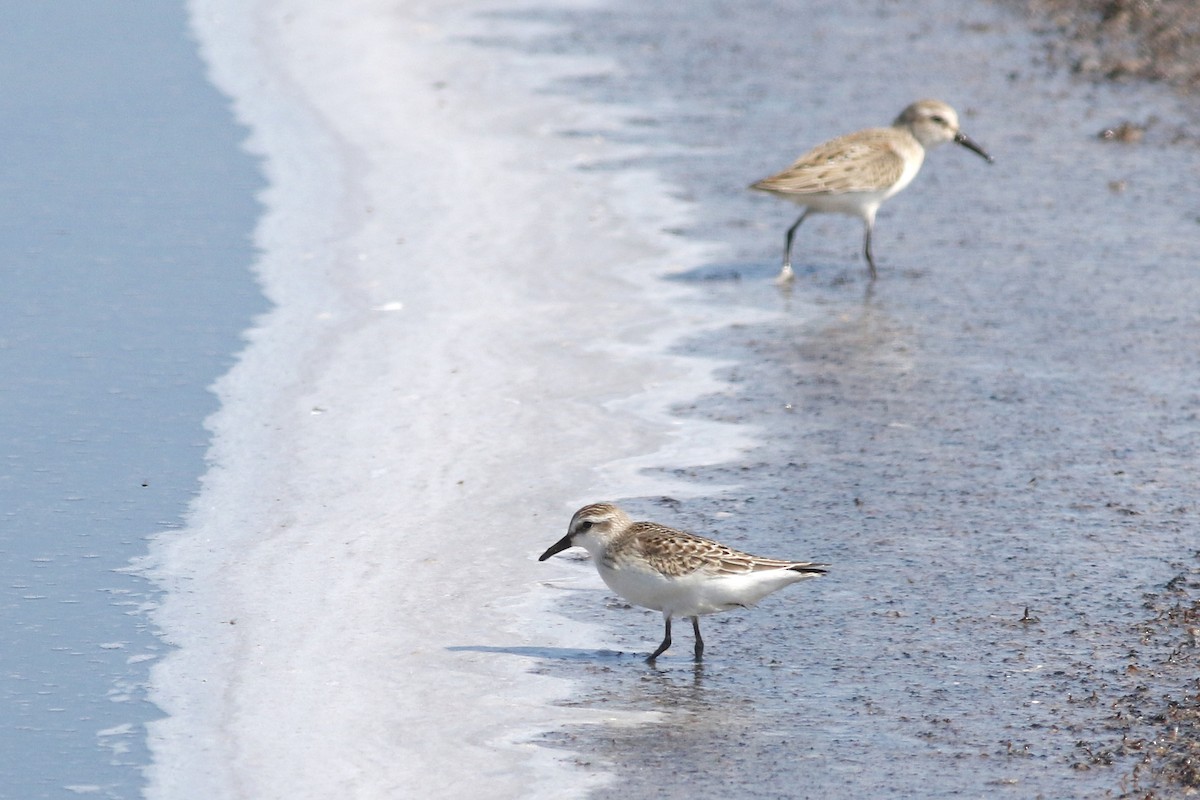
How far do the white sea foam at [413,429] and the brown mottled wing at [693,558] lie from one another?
546 mm

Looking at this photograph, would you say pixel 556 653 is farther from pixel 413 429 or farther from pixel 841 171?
pixel 841 171

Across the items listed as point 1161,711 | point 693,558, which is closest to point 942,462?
point 693,558

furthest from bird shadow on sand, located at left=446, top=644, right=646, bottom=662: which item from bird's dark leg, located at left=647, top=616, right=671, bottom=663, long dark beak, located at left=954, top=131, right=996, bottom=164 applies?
long dark beak, located at left=954, top=131, right=996, bottom=164

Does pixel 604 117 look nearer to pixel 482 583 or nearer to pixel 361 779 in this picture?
pixel 482 583

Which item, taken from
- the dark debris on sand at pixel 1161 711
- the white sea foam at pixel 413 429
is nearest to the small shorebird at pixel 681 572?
the white sea foam at pixel 413 429

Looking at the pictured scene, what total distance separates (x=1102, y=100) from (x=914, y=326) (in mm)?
5091

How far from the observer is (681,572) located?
257 inches

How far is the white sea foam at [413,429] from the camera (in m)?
6.29

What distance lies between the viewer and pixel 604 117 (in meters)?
14.7

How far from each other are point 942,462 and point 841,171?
3207 mm

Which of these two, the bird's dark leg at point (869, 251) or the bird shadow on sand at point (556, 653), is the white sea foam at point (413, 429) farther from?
the bird's dark leg at point (869, 251)

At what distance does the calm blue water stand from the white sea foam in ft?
0.60

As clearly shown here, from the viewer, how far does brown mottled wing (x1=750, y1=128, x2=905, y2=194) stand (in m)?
11.4

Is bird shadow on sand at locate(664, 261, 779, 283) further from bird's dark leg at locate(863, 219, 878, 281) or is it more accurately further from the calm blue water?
the calm blue water
